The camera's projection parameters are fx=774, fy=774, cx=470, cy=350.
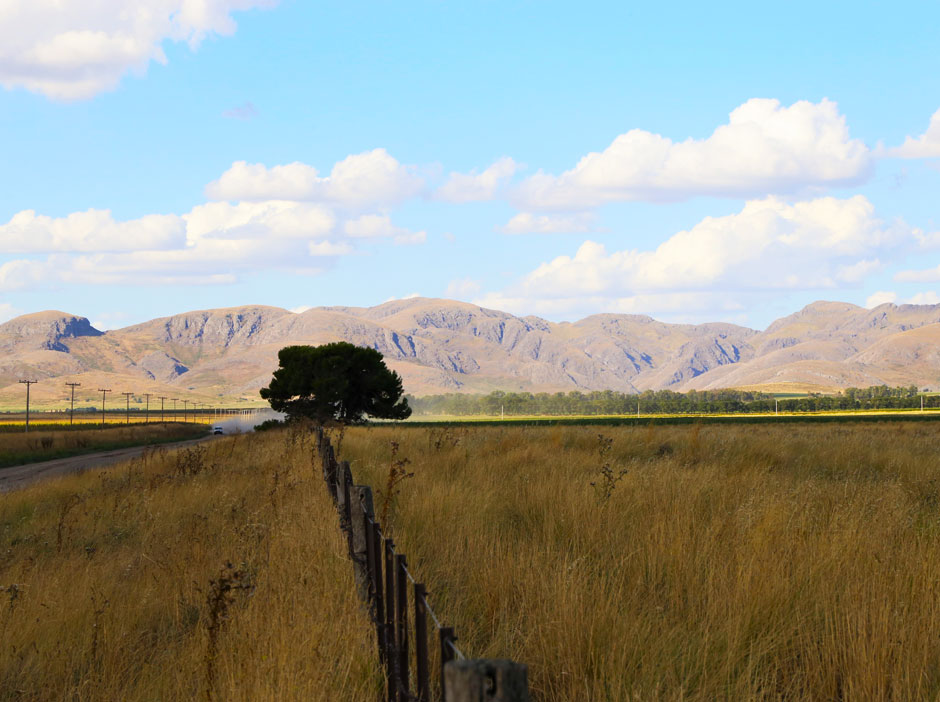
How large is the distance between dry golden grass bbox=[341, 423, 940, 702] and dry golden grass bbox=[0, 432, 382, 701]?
0.80 meters

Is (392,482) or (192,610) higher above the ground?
(392,482)

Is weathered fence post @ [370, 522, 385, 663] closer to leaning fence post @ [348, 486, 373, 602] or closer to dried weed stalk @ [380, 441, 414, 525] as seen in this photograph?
leaning fence post @ [348, 486, 373, 602]

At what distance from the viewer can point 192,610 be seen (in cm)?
631

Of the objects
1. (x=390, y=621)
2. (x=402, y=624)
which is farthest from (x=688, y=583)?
(x=402, y=624)

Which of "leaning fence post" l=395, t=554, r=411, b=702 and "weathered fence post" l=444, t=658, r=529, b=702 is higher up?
"weathered fence post" l=444, t=658, r=529, b=702

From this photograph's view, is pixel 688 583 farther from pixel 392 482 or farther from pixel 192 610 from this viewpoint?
pixel 192 610

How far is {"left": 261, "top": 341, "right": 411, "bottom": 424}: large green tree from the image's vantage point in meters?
52.7

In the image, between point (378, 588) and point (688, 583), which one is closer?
point (378, 588)

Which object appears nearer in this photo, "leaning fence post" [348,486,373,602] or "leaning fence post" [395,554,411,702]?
"leaning fence post" [395,554,411,702]

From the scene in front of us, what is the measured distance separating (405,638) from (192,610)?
3.62m

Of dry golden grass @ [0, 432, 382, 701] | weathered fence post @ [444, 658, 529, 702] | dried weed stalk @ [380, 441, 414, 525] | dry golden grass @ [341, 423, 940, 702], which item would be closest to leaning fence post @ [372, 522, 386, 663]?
dry golden grass @ [0, 432, 382, 701]

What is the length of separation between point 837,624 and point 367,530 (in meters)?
2.89

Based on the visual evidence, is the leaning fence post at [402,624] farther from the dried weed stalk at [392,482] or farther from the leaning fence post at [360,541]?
the dried weed stalk at [392,482]

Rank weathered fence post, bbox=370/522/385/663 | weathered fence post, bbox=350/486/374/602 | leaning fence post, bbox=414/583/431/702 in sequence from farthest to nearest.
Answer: weathered fence post, bbox=350/486/374/602
weathered fence post, bbox=370/522/385/663
leaning fence post, bbox=414/583/431/702
